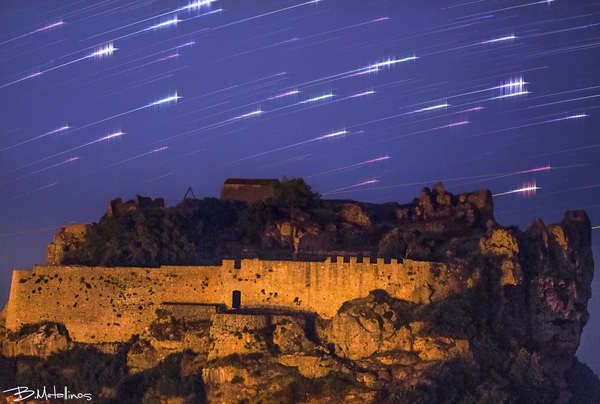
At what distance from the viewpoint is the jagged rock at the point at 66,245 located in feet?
292

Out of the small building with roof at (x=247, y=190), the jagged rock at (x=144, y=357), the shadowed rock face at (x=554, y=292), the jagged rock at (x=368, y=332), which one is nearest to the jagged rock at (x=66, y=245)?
the jagged rock at (x=144, y=357)

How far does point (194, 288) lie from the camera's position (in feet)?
265

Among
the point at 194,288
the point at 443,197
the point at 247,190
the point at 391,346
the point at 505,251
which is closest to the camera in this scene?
the point at 391,346

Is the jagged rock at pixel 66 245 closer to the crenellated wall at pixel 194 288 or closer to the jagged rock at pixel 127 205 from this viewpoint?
the jagged rock at pixel 127 205

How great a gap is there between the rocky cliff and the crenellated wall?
66cm

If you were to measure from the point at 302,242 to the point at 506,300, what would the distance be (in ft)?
59.2

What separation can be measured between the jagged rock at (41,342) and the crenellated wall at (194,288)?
2.41 feet

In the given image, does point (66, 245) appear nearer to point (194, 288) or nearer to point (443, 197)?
point (194, 288)

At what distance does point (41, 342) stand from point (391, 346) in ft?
84.1

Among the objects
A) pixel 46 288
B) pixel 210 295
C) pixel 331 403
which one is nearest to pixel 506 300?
pixel 331 403

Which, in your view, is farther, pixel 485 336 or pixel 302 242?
pixel 302 242

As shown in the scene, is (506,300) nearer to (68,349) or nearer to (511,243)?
(511,243)

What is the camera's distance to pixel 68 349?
81375 millimetres

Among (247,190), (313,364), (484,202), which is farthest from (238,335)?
(484,202)
